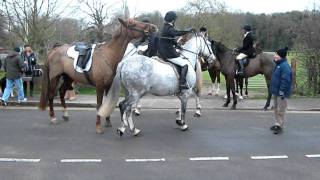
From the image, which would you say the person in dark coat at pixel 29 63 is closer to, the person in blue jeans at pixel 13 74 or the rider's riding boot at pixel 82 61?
the person in blue jeans at pixel 13 74

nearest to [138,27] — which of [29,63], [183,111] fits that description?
[183,111]

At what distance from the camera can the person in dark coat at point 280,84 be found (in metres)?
10.5

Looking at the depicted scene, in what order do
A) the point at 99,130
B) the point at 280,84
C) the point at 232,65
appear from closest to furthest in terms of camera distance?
the point at 99,130 < the point at 280,84 < the point at 232,65

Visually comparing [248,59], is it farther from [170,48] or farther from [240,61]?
[170,48]

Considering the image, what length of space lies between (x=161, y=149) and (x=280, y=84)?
129 inches

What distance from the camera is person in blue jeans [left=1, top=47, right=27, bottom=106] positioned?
14992 millimetres

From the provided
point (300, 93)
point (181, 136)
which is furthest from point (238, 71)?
point (181, 136)

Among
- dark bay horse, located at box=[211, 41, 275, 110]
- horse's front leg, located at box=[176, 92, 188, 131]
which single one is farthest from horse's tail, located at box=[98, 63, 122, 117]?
dark bay horse, located at box=[211, 41, 275, 110]

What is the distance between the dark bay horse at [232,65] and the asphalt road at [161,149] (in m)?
1.83

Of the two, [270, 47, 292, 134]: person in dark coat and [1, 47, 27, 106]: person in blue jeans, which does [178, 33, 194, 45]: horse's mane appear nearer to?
[270, 47, 292, 134]: person in dark coat

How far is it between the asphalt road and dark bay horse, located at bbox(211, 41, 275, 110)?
6.01 ft

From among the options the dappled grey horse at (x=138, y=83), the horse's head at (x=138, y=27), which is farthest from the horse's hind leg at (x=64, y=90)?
the horse's head at (x=138, y=27)

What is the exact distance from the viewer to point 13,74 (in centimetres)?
1502

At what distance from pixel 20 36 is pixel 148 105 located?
1125 centimetres
